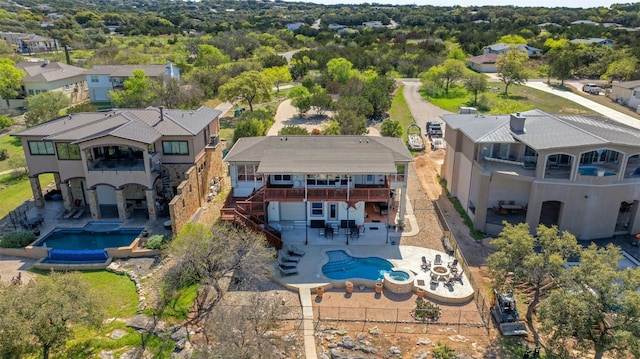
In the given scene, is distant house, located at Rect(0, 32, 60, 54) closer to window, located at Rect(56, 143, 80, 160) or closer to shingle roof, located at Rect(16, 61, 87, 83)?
shingle roof, located at Rect(16, 61, 87, 83)

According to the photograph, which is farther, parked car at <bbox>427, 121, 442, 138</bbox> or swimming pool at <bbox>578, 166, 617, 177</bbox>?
parked car at <bbox>427, 121, 442, 138</bbox>

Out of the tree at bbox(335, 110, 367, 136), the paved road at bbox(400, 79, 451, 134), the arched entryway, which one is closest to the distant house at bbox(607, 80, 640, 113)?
the paved road at bbox(400, 79, 451, 134)

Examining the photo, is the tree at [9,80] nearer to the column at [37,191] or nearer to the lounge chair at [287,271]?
the column at [37,191]

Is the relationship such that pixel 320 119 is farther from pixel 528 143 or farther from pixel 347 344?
pixel 347 344

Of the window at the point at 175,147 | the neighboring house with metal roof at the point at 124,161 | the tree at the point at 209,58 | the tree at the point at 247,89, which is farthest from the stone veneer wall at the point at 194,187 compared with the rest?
the tree at the point at 209,58

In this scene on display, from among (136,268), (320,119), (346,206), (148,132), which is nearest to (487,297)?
(346,206)

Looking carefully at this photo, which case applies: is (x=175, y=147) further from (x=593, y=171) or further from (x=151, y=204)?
(x=593, y=171)
